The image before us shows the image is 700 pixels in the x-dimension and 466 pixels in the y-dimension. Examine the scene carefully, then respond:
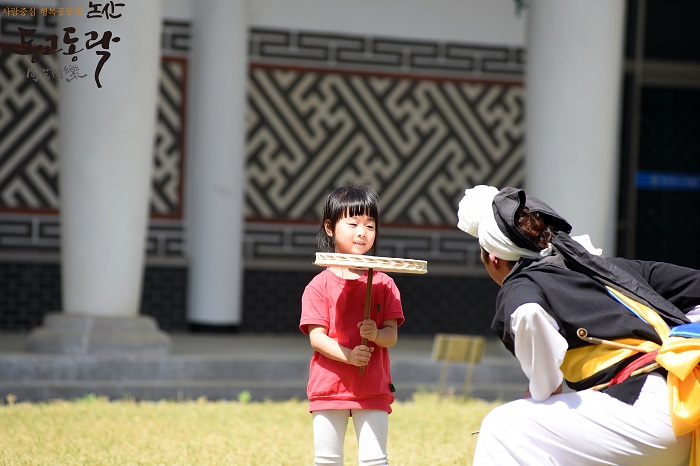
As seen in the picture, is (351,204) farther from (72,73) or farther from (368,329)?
(72,73)

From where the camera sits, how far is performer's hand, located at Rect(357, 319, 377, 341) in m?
3.65

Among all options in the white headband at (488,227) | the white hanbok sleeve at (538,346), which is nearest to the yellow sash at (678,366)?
the white hanbok sleeve at (538,346)

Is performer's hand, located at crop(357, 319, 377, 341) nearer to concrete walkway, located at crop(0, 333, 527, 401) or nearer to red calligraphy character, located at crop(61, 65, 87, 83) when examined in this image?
concrete walkway, located at crop(0, 333, 527, 401)

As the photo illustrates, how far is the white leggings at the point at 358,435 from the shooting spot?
12.4ft

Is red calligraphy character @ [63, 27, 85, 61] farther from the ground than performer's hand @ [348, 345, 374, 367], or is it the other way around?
red calligraphy character @ [63, 27, 85, 61]

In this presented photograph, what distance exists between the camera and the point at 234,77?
9766mm

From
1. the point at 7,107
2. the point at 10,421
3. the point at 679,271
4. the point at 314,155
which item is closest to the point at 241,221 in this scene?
the point at 314,155

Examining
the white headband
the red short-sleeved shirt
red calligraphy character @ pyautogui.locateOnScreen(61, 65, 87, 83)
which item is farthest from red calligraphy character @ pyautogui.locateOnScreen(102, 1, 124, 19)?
the white headband

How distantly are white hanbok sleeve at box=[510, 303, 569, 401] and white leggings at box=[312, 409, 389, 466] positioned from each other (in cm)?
89

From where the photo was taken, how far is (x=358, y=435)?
12.4 feet

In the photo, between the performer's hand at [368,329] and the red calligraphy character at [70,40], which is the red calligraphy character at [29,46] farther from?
the performer's hand at [368,329]

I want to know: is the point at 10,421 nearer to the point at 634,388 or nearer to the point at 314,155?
the point at 634,388

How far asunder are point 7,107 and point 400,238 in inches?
154

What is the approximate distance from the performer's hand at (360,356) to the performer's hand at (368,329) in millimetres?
41
